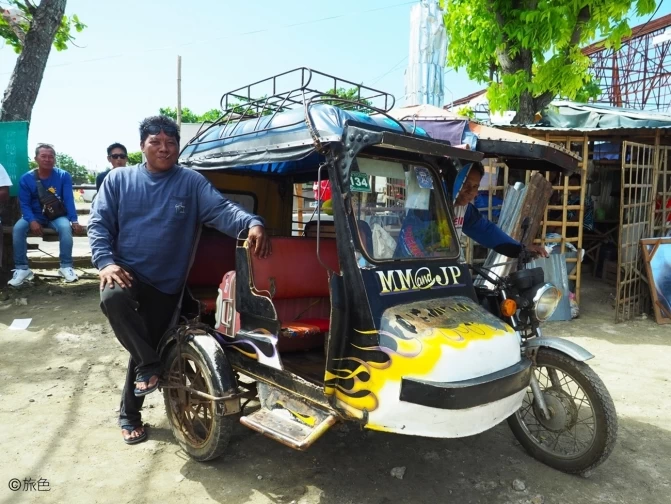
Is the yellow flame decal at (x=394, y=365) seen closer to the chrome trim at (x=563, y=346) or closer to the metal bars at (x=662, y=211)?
the chrome trim at (x=563, y=346)

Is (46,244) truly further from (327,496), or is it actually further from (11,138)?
(327,496)

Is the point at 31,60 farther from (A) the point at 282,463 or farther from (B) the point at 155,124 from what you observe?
(A) the point at 282,463

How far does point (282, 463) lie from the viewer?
3.20 metres

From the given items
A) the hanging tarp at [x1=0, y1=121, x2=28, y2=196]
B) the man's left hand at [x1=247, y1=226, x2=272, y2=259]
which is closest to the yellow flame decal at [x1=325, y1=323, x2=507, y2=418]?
the man's left hand at [x1=247, y1=226, x2=272, y2=259]

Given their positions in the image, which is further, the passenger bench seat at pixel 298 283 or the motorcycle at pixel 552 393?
the passenger bench seat at pixel 298 283

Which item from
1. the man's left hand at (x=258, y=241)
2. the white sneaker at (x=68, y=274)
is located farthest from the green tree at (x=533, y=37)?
the white sneaker at (x=68, y=274)

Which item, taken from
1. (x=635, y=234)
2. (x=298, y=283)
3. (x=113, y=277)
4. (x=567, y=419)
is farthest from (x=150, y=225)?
(x=635, y=234)

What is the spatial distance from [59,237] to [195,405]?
486 cm

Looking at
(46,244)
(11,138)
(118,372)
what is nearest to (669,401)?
(118,372)

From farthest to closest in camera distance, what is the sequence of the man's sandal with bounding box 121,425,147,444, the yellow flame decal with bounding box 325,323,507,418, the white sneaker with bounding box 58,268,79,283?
the white sneaker with bounding box 58,268,79,283
the man's sandal with bounding box 121,425,147,444
the yellow flame decal with bounding box 325,323,507,418

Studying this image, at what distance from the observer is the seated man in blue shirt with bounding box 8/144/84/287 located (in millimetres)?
6887

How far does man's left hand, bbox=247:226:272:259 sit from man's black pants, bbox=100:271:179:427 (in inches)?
32.2

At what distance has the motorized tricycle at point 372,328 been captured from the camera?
8.32 ft

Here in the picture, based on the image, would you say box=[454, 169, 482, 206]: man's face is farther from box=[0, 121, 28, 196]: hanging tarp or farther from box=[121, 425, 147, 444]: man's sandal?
box=[0, 121, 28, 196]: hanging tarp
